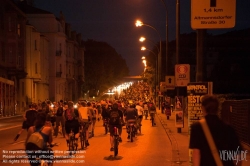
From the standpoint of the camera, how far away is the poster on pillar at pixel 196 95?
30.5ft

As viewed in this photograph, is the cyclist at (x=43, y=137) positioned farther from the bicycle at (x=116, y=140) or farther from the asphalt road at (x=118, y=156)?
the bicycle at (x=116, y=140)

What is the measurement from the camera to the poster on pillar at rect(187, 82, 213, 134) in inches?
365

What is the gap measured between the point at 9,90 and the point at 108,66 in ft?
225

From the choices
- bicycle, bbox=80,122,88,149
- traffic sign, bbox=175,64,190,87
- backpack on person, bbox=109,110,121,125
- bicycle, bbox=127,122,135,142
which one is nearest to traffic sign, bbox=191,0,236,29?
backpack on person, bbox=109,110,121,125

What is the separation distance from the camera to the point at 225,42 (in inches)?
3442

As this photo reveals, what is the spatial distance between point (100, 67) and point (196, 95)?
312 ft

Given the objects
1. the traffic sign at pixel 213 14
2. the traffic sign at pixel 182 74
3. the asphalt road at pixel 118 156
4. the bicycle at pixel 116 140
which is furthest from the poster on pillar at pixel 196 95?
the traffic sign at pixel 182 74

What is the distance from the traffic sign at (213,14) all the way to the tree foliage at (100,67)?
91.0 m

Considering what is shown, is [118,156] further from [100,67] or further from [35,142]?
[100,67]

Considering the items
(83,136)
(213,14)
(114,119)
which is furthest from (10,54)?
(213,14)

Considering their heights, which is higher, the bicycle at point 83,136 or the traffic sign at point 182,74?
the traffic sign at point 182,74

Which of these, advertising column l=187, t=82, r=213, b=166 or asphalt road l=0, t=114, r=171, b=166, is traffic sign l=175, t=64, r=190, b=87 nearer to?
asphalt road l=0, t=114, r=171, b=166

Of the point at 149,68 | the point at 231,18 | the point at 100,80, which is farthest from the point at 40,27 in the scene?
the point at 231,18

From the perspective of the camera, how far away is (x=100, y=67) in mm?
104188
